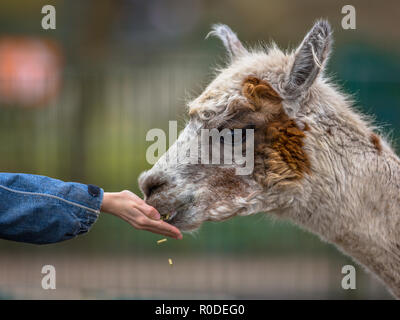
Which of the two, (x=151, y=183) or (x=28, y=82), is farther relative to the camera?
(x=28, y=82)

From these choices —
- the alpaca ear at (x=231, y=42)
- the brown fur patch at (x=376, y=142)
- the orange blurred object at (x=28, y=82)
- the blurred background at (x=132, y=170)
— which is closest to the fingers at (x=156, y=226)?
the brown fur patch at (x=376, y=142)

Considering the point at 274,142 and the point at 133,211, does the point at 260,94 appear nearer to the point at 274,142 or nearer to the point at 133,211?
the point at 274,142

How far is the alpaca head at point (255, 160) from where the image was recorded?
3.06 meters

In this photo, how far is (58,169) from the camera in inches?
309

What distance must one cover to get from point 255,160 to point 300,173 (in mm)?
263

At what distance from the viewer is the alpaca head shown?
3062 millimetres

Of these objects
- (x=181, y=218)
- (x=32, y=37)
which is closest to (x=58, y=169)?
(x=32, y=37)

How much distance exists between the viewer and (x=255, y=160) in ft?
10.2

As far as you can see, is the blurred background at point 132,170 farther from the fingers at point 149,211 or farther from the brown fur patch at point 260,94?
the fingers at point 149,211

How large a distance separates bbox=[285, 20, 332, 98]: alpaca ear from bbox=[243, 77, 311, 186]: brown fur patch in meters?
0.13

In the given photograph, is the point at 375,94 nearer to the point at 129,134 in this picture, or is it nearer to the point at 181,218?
the point at 129,134

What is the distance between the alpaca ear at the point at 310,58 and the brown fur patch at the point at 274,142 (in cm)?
Result: 13

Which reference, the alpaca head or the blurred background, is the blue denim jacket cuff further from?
the blurred background

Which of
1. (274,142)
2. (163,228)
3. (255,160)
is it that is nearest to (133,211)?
(163,228)
